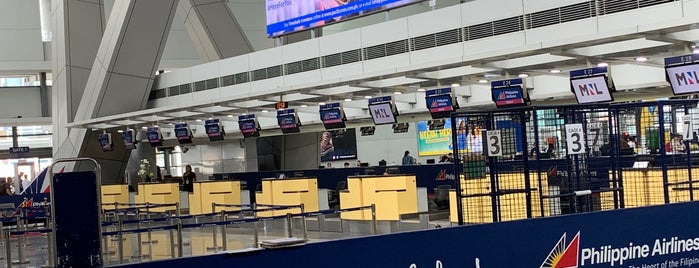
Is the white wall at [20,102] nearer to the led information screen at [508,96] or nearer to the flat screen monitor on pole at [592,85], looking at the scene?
the led information screen at [508,96]

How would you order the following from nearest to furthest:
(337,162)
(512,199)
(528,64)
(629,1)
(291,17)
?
1. (512,199)
2. (629,1)
3. (528,64)
4. (291,17)
5. (337,162)

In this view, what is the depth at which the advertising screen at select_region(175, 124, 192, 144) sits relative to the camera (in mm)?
28797

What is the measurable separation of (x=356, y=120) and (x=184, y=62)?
2042cm

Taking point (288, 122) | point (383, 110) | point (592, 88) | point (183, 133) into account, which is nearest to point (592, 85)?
point (592, 88)

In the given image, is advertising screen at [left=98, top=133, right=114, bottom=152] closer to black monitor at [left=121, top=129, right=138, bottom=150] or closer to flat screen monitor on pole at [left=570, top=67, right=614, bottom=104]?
black monitor at [left=121, top=129, right=138, bottom=150]

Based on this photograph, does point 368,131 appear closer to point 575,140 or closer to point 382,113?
point 382,113

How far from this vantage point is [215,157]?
117 feet

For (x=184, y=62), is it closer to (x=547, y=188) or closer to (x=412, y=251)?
(x=547, y=188)

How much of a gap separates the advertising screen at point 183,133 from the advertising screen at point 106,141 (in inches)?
145

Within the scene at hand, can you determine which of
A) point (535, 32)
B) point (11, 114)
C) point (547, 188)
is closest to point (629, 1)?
point (535, 32)

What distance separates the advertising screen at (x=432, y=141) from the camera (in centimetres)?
4134

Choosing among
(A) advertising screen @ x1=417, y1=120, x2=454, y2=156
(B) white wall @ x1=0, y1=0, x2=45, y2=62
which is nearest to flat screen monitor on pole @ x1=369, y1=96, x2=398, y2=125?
(A) advertising screen @ x1=417, y1=120, x2=454, y2=156

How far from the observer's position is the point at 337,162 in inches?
1785

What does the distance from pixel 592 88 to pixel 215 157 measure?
22330mm
